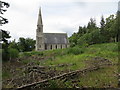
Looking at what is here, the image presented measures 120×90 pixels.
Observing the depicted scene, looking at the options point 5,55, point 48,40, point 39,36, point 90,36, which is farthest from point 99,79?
point 39,36

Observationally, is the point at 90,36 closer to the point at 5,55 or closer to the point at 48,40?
the point at 48,40

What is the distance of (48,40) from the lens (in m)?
57.6

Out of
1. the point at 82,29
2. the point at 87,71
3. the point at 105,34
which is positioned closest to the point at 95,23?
the point at 82,29

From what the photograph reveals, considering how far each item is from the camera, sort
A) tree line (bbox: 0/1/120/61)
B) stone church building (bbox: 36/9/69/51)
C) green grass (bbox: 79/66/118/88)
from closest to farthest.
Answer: green grass (bbox: 79/66/118/88)
tree line (bbox: 0/1/120/61)
stone church building (bbox: 36/9/69/51)

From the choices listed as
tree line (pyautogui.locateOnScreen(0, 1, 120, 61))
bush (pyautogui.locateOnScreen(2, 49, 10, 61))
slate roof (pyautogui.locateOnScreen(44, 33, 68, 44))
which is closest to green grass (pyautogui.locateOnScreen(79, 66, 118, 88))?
tree line (pyautogui.locateOnScreen(0, 1, 120, 61))

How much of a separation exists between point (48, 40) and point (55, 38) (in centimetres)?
268

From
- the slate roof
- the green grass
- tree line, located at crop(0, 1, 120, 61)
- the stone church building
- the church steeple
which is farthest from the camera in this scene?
the slate roof

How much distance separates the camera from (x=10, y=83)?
8336mm

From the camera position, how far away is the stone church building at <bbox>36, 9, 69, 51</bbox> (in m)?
56.7

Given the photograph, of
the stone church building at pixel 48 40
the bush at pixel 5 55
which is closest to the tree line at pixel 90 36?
A: the bush at pixel 5 55

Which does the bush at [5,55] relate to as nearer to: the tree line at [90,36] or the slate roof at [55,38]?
the tree line at [90,36]

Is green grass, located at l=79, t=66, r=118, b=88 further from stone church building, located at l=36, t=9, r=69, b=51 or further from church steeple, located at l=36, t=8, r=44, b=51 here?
stone church building, located at l=36, t=9, r=69, b=51

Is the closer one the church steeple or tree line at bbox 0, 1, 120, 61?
tree line at bbox 0, 1, 120, 61

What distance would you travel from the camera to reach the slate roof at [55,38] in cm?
5772
